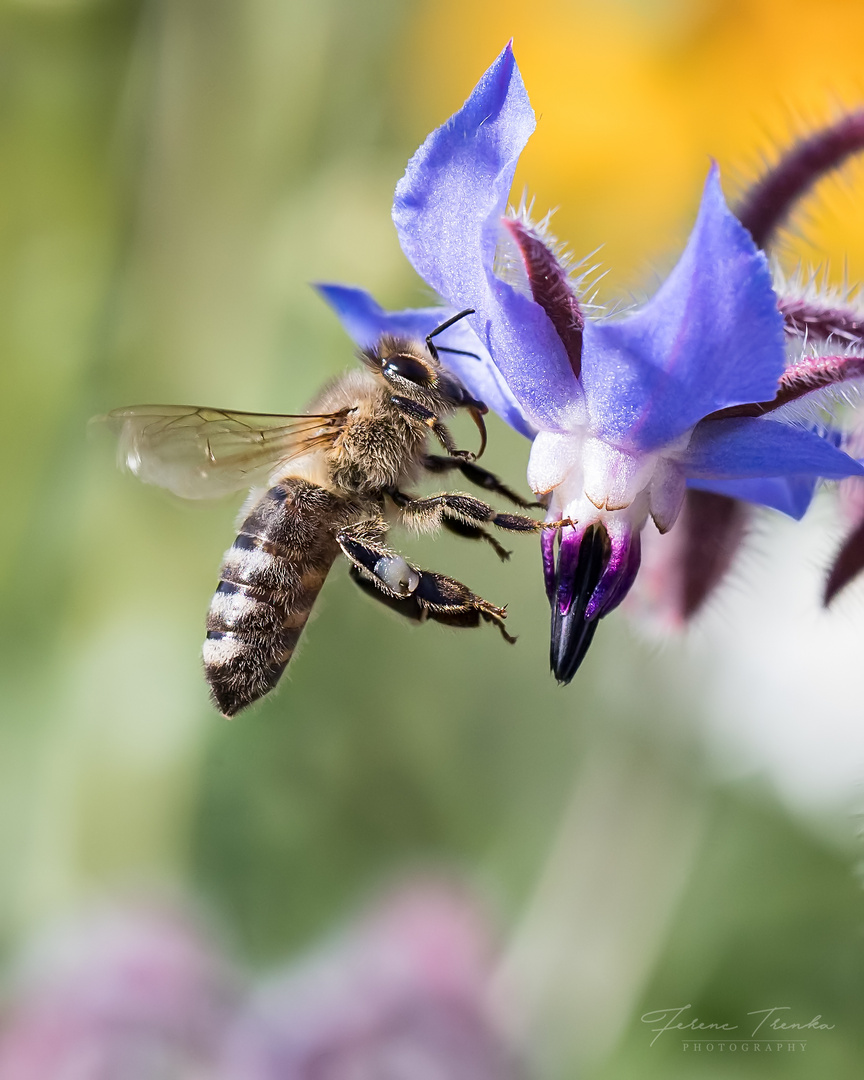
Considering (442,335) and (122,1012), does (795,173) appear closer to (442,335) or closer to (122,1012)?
(442,335)

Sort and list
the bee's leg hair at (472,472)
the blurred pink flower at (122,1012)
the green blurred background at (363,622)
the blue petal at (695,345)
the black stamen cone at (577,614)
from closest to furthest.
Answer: the blue petal at (695,345)
the black stamen cone at (577,614)
the bee's leg hair at (472,472)
the blurred pink flower at (122,1012)
the green blurred background at (363,622)

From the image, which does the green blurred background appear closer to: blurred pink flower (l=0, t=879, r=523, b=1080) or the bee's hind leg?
blurred pink flower (l=0, t=879, r=523, b=1080)

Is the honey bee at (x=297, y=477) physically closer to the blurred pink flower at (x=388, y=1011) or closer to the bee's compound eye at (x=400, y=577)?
the bee's compound eye at (x=400, y=577)

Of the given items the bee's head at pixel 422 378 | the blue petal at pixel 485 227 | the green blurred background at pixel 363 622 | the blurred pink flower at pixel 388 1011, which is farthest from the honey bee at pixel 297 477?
the green blurred background at pixel 363 622

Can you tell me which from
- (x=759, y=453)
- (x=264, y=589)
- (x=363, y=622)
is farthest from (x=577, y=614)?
(x=363, y=622)

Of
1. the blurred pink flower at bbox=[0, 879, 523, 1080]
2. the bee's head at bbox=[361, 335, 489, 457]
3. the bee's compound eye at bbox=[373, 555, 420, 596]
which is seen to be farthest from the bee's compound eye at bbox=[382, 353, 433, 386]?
the blurred pink flower at bbox=[0, 879, 523, 1080]

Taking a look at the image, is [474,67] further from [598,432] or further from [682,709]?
[598,432]
